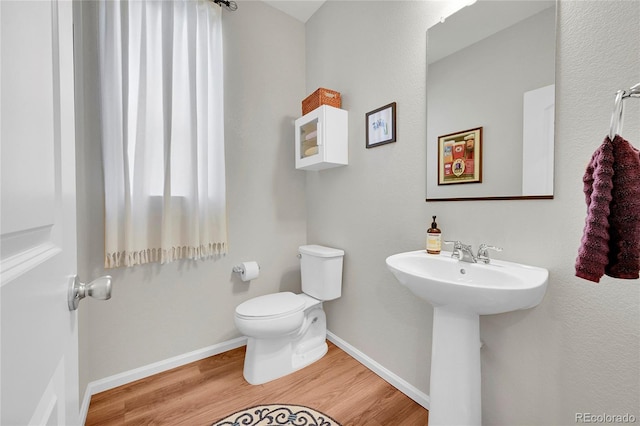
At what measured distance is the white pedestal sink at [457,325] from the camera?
3.29 ft

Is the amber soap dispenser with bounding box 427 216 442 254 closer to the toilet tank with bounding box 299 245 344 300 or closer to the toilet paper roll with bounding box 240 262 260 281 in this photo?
the toilet tank with bounding box 299 245 344 300

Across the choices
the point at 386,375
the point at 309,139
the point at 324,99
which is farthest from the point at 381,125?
the point at 386,375

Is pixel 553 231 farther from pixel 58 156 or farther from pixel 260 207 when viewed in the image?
pixel 260 207

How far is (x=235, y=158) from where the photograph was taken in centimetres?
208

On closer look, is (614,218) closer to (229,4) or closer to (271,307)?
(271,307)

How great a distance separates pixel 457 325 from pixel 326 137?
1.35 metres

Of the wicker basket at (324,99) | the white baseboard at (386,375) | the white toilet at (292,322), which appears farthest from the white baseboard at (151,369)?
the wicker basket at (324,99)

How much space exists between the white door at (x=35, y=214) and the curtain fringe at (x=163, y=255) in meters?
1.28

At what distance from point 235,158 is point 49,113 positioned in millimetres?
1692

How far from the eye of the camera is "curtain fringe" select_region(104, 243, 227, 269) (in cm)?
161

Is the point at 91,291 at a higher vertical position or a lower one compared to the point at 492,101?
lower

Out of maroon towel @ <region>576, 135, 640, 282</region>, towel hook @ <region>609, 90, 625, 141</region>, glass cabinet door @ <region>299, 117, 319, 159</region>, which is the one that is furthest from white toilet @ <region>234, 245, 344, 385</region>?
towel hook @ <region>609, 90, 625, 141</region>

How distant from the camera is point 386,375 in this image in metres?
1.71

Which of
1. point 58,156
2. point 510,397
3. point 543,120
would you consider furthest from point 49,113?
point 510,397
